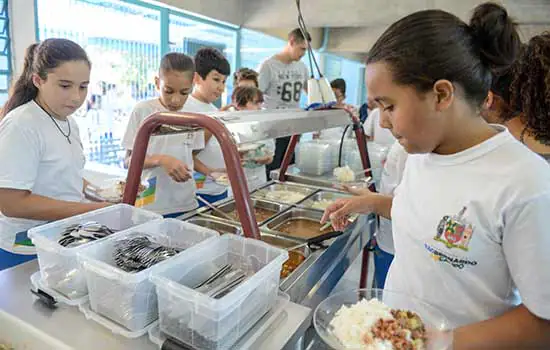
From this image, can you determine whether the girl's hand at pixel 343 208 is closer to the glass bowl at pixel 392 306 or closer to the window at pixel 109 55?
the glass bowl at pixel 392 306

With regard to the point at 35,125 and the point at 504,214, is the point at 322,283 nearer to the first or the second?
the point at 504,214

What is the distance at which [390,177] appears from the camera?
1.66 m

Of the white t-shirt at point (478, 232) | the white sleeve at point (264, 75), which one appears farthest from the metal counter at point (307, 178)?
the white sleeve at point (264, 75)

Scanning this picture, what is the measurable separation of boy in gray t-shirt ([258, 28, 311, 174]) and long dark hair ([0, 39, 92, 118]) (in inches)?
87.4

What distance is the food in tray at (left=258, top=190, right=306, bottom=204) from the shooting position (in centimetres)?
177

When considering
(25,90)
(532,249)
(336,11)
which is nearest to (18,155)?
(25,90)

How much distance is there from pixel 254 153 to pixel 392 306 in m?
1.69

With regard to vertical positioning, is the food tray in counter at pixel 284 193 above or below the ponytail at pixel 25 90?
below

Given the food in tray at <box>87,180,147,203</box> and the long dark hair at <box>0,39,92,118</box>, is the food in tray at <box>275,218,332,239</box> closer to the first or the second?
the food in tray at <box>87,180,147,203</box>

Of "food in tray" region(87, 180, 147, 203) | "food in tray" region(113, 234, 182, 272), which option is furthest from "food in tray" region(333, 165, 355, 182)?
"food in tray" region(113, 234, 182, 272)

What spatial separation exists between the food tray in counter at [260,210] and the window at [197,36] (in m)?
2.84

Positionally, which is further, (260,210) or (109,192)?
(260,210)

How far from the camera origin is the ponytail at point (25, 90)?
132 cm

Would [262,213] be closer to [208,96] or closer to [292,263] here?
[292,263]
